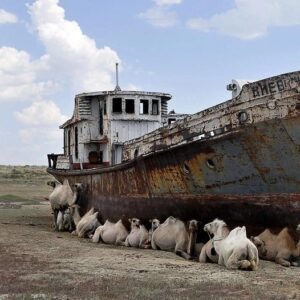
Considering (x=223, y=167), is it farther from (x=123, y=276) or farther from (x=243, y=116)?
(x=123, y=276)

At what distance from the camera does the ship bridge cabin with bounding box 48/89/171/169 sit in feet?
61.6

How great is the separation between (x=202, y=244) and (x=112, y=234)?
3.06 meters

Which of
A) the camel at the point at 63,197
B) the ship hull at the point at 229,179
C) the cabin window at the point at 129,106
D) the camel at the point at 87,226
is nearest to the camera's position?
the ship hull at the point at 229,179

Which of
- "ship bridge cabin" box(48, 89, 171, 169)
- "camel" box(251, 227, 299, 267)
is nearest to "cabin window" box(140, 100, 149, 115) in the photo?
"ship bridge cabin" box(48, 89, 171, 169)

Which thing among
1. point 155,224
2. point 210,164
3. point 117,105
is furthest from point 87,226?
point 210,164

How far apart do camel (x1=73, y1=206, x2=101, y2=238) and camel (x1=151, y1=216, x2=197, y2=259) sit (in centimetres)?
359

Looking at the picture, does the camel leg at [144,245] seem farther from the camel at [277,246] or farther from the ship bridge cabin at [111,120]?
the ship bridge cabin at [111,120]

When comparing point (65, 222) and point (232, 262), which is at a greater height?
point (65, 222)

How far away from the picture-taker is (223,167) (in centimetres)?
1216

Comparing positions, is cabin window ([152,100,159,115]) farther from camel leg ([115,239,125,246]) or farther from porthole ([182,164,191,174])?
porthole ([182,164,191,174])

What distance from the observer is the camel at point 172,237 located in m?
12.2

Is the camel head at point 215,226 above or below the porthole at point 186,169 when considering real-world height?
below

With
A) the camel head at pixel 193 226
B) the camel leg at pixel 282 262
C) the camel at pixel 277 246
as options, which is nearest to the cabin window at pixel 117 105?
the camel head at pixel 193 226

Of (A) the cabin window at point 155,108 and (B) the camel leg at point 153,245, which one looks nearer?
(B) the camel leg at point 153,245
